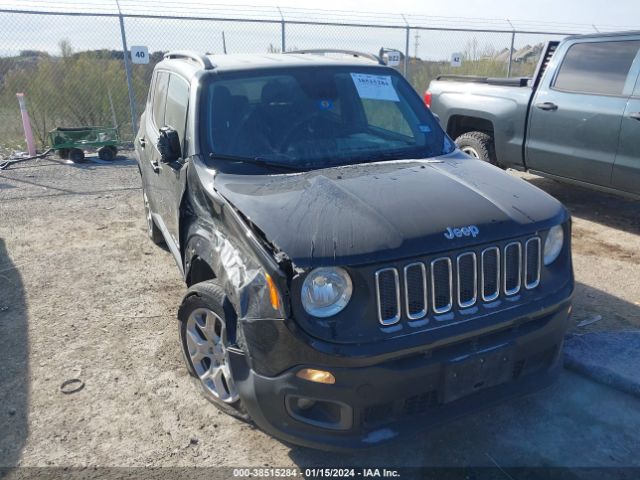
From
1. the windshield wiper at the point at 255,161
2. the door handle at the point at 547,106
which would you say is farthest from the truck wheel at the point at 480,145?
the windshield wiper at the point at 255,161

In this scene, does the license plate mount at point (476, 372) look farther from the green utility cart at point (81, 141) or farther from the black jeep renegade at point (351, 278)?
the green utility cart at point (81, 141)

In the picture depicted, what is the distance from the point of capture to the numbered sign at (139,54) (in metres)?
10.5

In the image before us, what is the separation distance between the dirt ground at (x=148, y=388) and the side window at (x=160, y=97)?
142 cm

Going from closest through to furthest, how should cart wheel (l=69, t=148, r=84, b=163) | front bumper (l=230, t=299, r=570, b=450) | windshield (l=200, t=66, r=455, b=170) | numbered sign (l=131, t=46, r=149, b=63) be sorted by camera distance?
front bumper (l=230, t=299, r=570, b=450)
windshield (l=200, t=66, r=455, b=170)
cart wheel (l=69, t=148, r=84, b=163)
numbered sign (l=131, t=46, r=149, b=63)

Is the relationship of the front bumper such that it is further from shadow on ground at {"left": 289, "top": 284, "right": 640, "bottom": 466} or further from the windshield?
the windshield

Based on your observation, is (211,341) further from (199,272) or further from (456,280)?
(456,280)

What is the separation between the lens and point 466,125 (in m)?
7.52

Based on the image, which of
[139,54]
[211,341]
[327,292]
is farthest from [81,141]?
[327,292]

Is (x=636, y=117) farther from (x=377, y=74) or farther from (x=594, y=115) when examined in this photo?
(x=377, y=74)

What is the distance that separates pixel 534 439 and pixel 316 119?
2.34m

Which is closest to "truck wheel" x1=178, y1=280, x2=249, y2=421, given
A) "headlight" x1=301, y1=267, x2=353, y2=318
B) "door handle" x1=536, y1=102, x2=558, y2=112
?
"headlight" x1=301, y1=267, x2=353, y2=318

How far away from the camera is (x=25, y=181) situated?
28.8ft

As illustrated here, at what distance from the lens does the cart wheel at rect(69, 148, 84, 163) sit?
10.0 metres

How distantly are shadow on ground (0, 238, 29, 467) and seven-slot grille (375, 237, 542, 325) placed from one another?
2144 mm
